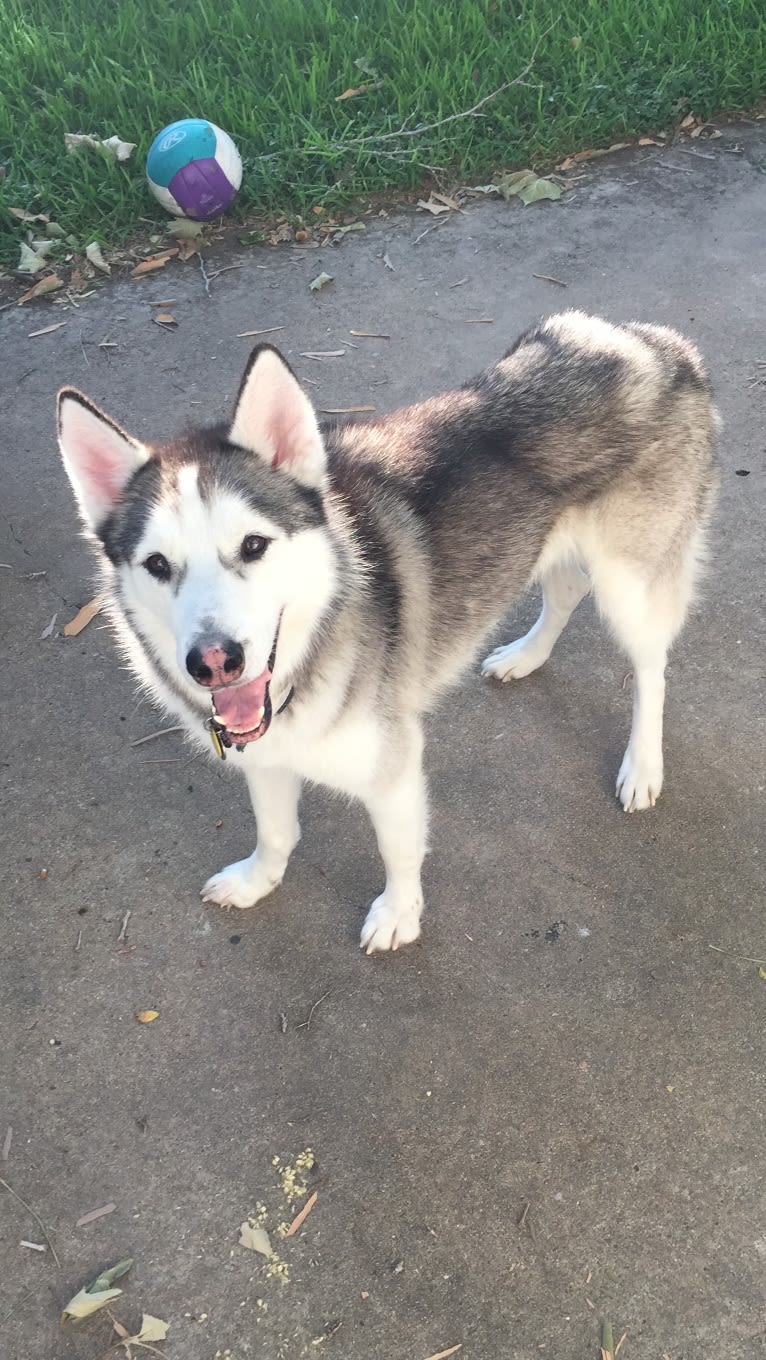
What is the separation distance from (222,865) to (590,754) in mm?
1278

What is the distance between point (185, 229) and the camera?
5742 millimetres

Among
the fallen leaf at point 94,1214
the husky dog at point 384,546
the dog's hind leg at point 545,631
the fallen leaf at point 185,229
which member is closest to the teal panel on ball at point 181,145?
the fallen leaf at point 185,229

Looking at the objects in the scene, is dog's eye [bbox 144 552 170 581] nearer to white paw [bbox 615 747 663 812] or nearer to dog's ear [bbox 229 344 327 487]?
dog's ear [bbox 229 344 327 487]

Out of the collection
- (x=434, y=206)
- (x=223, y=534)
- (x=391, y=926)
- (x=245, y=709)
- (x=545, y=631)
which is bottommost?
(x=391, y=926)

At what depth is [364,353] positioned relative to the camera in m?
5.06

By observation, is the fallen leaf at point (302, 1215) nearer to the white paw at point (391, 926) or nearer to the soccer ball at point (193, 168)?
the white paw at point (391, 926)

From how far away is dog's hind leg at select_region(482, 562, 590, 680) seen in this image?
3387 millimetres

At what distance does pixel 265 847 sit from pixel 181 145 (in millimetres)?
4159

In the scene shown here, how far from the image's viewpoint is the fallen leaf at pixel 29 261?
5.66 metres

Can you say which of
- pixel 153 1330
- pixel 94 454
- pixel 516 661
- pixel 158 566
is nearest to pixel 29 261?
pixel 516 661

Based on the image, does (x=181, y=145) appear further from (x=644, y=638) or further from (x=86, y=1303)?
(x=86, y=1303)

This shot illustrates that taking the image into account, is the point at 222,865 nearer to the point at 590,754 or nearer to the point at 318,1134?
the point at 318,1134

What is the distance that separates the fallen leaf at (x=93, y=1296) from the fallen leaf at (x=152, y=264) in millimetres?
4973

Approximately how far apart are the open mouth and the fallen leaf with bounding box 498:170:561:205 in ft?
15.3
